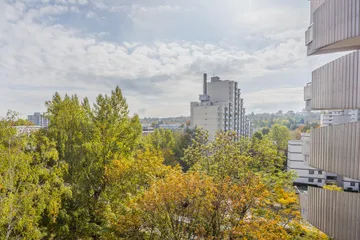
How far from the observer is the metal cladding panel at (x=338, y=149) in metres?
5.33

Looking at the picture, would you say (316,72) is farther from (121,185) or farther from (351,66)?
(121,185)

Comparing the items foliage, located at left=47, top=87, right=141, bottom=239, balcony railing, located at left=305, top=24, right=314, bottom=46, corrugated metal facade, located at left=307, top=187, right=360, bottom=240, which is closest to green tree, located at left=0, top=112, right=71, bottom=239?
foliage, located at left=47, top=87, right=141, bottom=239

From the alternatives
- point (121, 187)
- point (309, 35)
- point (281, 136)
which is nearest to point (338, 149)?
point (309, 35)

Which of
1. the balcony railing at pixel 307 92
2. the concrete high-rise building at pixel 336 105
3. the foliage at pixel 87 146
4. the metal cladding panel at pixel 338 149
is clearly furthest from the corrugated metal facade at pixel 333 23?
the foliage at pixel 87 146

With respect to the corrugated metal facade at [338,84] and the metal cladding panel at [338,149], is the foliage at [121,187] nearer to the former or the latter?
the metal cladding panel at [338,149]

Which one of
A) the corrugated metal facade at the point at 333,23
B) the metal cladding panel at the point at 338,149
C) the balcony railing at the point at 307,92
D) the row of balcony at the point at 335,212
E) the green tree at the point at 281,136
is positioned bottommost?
the green tree at the point at 281,136

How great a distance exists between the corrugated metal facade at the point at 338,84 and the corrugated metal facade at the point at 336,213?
242 centimetres

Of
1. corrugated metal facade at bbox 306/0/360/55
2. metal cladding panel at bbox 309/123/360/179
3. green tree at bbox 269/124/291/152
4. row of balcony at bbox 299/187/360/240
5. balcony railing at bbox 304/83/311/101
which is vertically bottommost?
green tree at bbox 269/124/291/152

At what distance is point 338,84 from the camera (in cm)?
594

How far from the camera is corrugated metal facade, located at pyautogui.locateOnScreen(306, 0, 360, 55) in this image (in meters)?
5.35

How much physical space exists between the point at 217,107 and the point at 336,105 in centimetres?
3518

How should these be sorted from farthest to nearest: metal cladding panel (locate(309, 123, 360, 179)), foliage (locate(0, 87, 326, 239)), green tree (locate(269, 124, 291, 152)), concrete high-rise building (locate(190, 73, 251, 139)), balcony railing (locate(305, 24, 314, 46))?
concrete high-rise building (locate(190, 73, 251, 139)) → green tree (locate(269, 124, 291, 152)) → balcony railing (locate(305, 24, 314, 46)) → foliage (locate(0, 87, 326, 239)) → metal cladding panel (locate(309, 123, 360, 179))

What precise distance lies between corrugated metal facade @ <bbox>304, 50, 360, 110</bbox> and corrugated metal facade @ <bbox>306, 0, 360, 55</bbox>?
1.85 feet

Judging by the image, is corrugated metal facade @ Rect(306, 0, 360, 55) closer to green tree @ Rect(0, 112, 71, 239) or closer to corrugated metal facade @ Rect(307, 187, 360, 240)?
corrugated metal facade @ Rect(307, 187, 360, 240)
